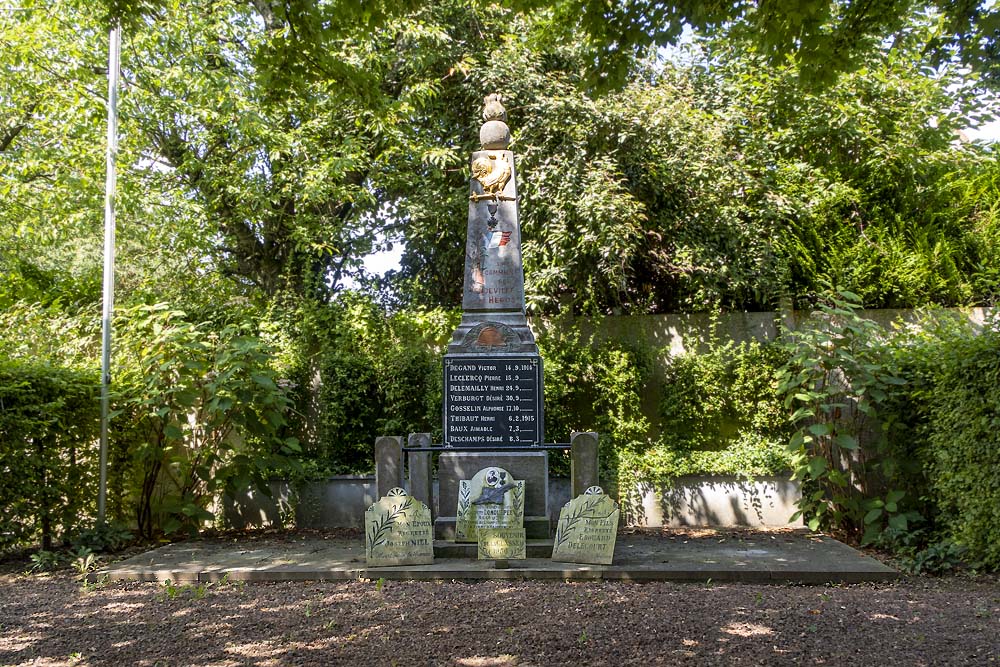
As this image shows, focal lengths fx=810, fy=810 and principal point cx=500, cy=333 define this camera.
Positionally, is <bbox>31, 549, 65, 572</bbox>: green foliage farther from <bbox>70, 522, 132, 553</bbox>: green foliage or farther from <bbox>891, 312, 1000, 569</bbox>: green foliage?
<bbox>891, 312, 1000, 569</bbox>: green foliage

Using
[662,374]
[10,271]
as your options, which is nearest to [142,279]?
[10,271]

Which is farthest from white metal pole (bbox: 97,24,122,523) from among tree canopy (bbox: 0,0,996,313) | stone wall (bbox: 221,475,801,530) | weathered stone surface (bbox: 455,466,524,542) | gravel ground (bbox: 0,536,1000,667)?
weathered stone surface (bbox: 455,466,524,542)

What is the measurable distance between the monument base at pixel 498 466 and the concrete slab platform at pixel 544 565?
0.75 meters

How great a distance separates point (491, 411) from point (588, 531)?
1.63 metres

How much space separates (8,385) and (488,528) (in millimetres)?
4438

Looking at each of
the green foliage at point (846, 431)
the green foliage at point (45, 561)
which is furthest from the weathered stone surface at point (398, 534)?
the green foliage at point (846, 431)

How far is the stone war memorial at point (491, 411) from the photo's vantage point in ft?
24.1

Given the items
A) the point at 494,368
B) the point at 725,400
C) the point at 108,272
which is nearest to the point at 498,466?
the point at 494,368

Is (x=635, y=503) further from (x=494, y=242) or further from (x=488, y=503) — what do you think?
(x=494, y=242)

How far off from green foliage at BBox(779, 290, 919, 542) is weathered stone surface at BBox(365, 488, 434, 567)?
3.95m

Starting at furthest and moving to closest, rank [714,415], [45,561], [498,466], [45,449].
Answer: [714,415] < [498,466] < [45,449] < [45,561]

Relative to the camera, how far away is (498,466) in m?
7.65

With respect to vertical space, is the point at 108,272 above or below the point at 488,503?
above

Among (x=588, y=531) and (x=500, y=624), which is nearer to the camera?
(x=500, y=624)
